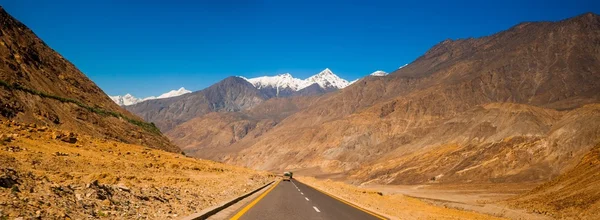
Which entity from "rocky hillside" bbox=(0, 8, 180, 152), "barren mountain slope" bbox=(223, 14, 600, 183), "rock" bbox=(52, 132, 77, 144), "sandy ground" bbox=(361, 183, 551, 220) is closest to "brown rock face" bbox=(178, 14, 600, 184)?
"barren mountain slope" bbox=(223, 14, 600, 183)

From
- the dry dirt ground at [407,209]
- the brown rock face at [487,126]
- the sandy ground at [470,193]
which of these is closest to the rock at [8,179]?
the dry dirt ground at [407,209]

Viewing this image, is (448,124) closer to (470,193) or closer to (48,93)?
(470,193)

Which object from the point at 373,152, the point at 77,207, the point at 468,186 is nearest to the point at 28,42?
the point at 77,207

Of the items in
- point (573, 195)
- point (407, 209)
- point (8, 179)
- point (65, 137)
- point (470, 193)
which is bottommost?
point (470, 193)

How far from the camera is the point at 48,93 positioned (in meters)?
44.5

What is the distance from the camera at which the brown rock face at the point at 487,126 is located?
83188 mm

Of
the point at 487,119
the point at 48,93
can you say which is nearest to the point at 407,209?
the point at 48,93

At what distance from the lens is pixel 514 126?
322 feet

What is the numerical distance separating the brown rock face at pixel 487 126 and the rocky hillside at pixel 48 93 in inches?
2728

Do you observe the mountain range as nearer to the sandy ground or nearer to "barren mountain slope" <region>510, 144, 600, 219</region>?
"barren mountain slope" <region>510, 144, 600, 219</region>

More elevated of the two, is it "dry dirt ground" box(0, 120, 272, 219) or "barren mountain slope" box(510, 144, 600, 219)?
"dry dirt ground" box(0, 120, 272, 219)

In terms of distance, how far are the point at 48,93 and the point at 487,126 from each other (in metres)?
100

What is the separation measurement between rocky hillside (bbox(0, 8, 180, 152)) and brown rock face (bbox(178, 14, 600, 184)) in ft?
227

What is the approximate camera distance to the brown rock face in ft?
273
